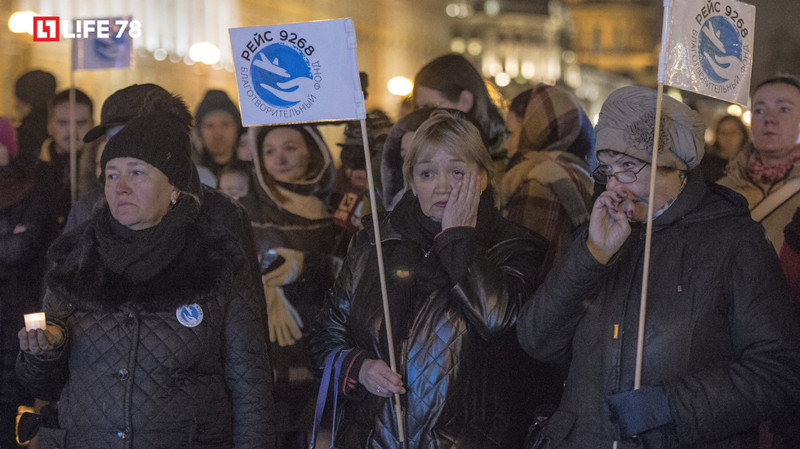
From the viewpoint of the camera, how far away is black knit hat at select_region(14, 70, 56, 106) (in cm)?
762

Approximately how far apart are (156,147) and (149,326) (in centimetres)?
70

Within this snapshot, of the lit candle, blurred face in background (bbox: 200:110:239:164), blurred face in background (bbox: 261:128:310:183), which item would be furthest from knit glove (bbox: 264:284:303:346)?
the lit candle

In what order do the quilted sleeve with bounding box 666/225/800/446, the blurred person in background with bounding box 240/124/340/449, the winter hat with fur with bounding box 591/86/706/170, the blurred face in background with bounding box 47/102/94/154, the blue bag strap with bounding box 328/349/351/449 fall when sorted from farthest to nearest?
the blurred face in background with bounding box 47/102/94/154, the blurred person in background with bounding box 240/124/340/449, the blue bag strap with bounding box 328/349/351/449, the winter hat with fur with bounding box 591/86/706/170, the quilted sleeve with bounding box 666/225/800/446

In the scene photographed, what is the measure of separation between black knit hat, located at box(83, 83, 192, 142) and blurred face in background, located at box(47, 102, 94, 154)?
1874 mm

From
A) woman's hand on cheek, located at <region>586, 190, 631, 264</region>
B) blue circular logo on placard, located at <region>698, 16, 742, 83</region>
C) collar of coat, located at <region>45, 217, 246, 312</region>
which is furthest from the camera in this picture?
collar of coat, located at <region>45, 217, 246, 312</region>

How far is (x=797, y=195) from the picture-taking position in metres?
5.20

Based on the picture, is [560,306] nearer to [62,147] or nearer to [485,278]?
[485,278]

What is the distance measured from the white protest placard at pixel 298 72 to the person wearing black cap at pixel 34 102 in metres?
3.92

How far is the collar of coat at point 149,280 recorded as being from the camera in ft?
12.2

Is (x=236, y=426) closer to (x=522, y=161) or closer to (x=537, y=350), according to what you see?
(x=537, y=350)

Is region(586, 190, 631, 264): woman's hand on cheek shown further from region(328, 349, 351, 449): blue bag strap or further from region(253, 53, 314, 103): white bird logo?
region(253, 53, 314, 103): white bird logo

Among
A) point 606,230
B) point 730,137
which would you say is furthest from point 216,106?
point 730,137

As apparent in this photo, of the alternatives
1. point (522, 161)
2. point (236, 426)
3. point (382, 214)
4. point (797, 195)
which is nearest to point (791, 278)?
point (797, 195)

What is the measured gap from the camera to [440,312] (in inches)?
147
